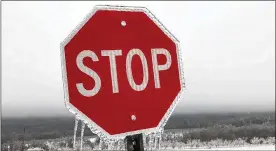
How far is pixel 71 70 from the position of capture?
1775 mm

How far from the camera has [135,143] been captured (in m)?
1.96

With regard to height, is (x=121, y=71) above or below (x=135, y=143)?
above

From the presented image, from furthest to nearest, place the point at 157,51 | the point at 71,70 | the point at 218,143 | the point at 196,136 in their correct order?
the point at 218,143
the point at 196,136
the point at 157,51
the point at 71,70

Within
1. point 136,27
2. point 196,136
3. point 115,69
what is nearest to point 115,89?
point 115,69

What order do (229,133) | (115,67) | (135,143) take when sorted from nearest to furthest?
(115,67), (135,143), (229,133)

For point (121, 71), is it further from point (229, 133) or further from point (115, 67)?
point (229, 133)

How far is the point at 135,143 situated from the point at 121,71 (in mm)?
386

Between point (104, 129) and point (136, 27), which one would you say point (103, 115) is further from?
point (136, 27)

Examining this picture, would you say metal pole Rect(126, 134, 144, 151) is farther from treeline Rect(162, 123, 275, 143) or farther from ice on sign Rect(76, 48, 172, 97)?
treeline Rect(162, 123, 275, 143)

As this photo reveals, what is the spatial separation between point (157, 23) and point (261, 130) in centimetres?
12555

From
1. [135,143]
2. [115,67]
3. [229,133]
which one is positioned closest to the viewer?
[115,67]

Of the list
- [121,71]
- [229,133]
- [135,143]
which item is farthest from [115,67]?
[229,133]

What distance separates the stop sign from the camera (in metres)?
1.80

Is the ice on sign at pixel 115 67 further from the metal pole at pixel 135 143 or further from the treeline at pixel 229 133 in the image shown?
the treeline at pixel 229 133
